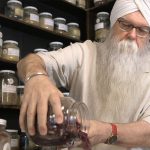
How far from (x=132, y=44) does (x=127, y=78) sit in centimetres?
9

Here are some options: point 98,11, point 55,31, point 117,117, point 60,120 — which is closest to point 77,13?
point 98,11

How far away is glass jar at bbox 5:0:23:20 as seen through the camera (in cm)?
162

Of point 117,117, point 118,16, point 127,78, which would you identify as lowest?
point 117,117

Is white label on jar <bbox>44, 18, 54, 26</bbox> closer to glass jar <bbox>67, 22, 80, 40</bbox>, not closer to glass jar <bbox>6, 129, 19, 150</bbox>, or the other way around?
glass jar <bbox>67, 22, 80, 40</bbox>

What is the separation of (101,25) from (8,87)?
665 mm

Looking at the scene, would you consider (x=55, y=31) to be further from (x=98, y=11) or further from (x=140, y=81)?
(x=140, y=81)

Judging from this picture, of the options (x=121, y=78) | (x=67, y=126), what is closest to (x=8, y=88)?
(x=121, y=78)

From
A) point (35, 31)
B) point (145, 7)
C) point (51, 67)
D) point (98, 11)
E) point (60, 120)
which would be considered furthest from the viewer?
point (98, 11)

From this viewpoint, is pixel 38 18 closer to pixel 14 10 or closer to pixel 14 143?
pixel 14 10

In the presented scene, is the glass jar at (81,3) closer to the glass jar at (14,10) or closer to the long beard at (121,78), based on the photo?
the glass jar at (14,10)

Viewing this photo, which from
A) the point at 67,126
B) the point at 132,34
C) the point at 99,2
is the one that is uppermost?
the point at 99,2

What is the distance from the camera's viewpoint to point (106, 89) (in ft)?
2.95

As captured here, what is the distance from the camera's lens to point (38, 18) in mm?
1719

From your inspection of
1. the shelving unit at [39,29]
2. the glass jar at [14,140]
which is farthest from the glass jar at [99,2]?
the glass jar at [14,140]
